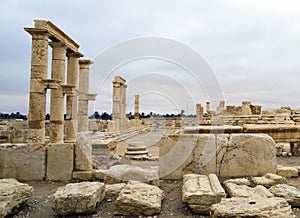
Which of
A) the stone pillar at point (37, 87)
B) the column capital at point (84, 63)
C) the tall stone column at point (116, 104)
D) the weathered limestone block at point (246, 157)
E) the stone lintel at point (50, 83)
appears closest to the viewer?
the weathered limestone block at point (246, 157)

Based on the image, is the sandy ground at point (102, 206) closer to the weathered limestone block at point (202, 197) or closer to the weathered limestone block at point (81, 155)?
the weathered limestone block at point (202, 197)

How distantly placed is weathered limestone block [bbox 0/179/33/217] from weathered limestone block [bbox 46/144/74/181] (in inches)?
47.6

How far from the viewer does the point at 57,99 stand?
37.2ft

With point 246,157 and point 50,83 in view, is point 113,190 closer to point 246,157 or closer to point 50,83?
point 246,157

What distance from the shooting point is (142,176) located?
5031 millimetres

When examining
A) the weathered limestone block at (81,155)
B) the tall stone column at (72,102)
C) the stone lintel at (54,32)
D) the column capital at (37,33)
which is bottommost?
the weathered limestone block at (81,155)

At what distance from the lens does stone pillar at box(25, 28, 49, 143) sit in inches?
385

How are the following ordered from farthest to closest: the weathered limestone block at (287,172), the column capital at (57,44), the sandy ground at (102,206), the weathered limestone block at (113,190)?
the column capital at (57,44) → the weathered limestone block at (287,172) → the weathered limestone block at (113,190) → the sandy ground at (102,206)

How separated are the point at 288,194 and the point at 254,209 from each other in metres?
1.27

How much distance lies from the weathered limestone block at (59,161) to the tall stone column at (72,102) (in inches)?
300

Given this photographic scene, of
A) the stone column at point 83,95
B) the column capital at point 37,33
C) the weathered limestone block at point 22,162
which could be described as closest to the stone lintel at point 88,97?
the stone column at point 83,95

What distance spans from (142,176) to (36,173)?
7.46 feet

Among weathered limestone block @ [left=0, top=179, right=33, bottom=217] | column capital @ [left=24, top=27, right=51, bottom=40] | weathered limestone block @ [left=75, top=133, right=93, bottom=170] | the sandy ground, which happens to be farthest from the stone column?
weathered limestone block @ [left=0, top=179, right=33, bottom=217]

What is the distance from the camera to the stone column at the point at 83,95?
50.1 ft
